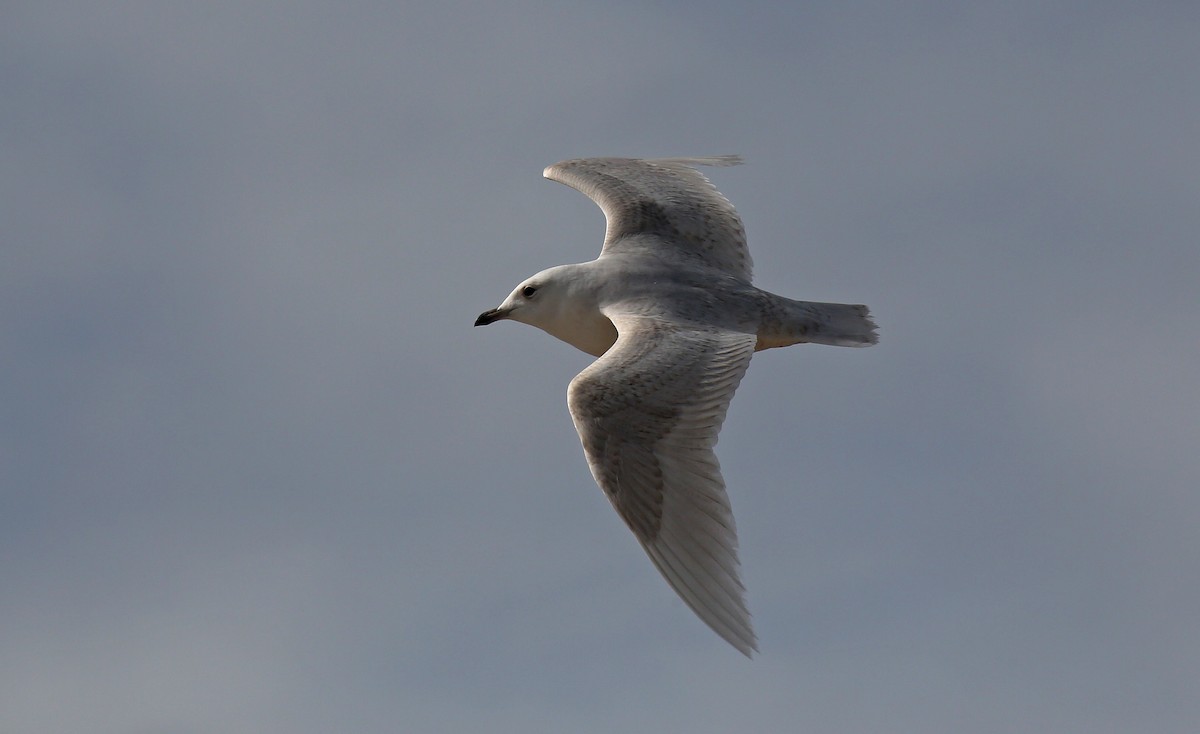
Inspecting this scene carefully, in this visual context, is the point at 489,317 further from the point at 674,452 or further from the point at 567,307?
the point at 674,452

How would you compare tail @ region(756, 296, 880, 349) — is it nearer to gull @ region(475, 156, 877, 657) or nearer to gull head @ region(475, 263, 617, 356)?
gull @ region(475, 156, 877, 657)

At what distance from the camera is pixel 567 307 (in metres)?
16.9

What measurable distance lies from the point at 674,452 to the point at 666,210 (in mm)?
5370

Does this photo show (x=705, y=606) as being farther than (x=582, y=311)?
No

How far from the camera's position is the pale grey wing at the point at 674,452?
44.0 feet

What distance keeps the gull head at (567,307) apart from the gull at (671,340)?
18mm

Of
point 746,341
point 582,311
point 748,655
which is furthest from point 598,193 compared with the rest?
point 748,655

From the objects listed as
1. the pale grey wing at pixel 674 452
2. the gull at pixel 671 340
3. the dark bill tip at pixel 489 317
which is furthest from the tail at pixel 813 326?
the dark bill tip at pixel 489 317

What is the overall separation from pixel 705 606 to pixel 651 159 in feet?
29.9

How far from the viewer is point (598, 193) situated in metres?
19.6

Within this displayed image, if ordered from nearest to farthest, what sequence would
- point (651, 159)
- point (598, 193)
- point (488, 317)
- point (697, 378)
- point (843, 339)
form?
point (697, 378)
point (843, 339)
point (488, 317)
point (598, 193)
point (651, 159)

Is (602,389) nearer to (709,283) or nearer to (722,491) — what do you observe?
(722,491)

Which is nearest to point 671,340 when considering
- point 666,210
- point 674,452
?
Answer: point 674,452

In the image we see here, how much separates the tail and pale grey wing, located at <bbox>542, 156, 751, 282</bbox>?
61.7 inches
